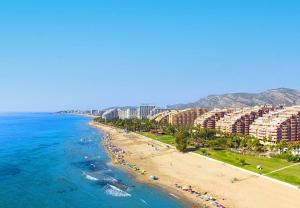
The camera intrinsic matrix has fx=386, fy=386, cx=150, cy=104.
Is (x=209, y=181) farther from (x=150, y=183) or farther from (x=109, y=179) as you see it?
(x=109, y=179)

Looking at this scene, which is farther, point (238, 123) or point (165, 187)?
point (238, 123)

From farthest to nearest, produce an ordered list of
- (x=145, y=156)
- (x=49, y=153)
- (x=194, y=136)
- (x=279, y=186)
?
(x=194, y=136)
(x=49, y=153)
(x=145, y=156)
(x=279, y=186)

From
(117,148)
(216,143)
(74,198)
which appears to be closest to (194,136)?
(216,143)

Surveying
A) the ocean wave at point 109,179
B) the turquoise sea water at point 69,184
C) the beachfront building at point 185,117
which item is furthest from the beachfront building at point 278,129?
the beachfront building at point 185,117

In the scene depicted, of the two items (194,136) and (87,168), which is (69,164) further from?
(194,136)

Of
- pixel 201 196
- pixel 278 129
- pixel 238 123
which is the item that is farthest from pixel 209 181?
pixel 238 123

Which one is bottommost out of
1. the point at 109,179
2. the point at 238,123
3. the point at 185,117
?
the point at 109,179

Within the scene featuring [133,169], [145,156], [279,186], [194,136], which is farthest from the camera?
[194,136]
